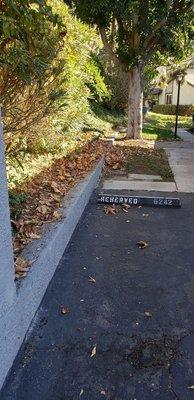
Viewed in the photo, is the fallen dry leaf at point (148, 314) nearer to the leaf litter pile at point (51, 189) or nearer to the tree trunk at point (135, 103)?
the leaf litter pile at point (51, 189)

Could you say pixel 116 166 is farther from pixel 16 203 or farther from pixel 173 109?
pixel 173 109

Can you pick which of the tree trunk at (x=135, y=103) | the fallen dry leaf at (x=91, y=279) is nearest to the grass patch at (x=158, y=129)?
the tree trunk at (x=135, y=103)

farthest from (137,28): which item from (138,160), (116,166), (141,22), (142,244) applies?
(142,244)

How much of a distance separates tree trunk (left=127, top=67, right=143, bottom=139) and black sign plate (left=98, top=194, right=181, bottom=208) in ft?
20.8

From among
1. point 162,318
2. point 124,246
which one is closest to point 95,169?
point 124,246

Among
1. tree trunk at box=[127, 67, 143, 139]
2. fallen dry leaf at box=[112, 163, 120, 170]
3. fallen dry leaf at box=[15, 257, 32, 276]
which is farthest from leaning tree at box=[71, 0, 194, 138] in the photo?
fallen dry leaf at box=[15, 257, 32, 276]

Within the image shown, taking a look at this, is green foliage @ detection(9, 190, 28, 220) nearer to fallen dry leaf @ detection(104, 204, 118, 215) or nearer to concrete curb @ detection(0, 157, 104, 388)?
concrete curb @ detection(0, 157, 104, 388)

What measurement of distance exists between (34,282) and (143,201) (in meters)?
3.21

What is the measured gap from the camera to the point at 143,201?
5.81 m

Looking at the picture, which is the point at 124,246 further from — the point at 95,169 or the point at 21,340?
the point at 95,169

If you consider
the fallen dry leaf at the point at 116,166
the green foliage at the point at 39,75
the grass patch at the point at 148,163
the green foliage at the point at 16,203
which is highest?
the green foliage at the point at 39,75

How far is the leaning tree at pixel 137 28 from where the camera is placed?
978cm

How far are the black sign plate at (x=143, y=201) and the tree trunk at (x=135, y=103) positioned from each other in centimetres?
633

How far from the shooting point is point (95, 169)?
6707 millimetres
